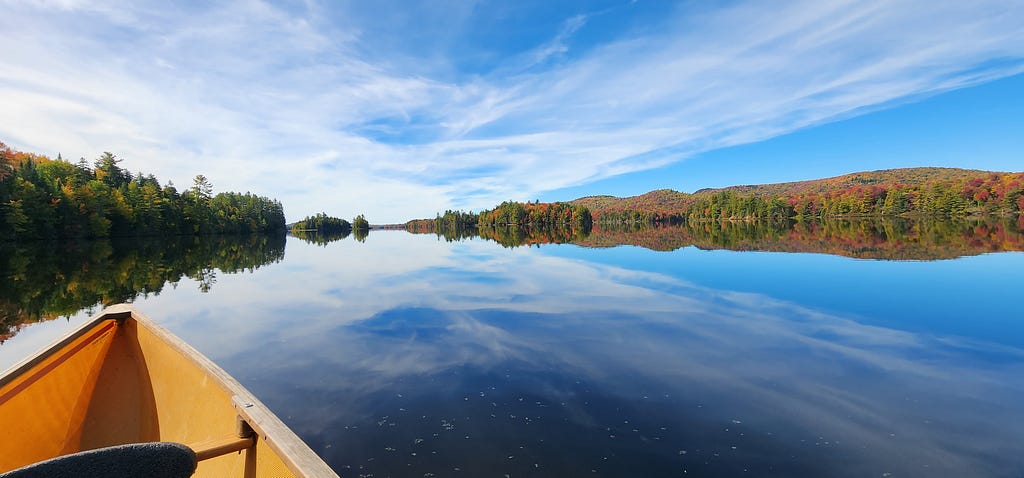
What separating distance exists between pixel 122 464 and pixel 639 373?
8.44m

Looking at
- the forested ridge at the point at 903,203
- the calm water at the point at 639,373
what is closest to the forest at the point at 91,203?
the calm water at the point at 639,373

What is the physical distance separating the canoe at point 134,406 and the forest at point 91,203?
7191cm

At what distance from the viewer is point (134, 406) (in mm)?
6059

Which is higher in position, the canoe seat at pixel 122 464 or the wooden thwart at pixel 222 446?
the canoe seat at pixel 122 464

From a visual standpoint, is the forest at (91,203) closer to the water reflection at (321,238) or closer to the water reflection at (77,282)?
the water reflection at (321,238)

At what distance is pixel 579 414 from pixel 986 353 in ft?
34.4

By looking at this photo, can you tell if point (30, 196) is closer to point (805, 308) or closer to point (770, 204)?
point (805, 308)

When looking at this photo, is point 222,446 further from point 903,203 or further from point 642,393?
point 903,203

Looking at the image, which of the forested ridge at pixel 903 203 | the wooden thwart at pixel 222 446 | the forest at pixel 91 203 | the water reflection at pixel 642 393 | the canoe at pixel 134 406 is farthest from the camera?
the forested ridge at pixel 903 203

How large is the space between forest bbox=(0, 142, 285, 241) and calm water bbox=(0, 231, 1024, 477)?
196 ft

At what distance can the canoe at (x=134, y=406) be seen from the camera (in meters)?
3.52

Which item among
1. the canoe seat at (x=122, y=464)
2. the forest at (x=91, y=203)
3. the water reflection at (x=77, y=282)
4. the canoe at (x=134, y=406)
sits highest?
the forest at (x=91, y=203)

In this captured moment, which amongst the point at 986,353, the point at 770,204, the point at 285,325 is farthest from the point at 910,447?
the point at 770,204

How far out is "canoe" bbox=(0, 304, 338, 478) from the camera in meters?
3.52
